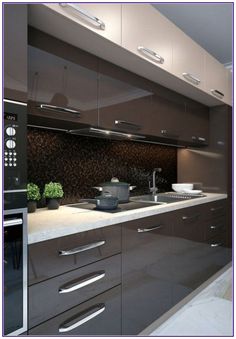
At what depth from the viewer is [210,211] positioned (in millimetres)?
2551

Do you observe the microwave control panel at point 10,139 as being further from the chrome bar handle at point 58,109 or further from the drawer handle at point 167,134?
the drawer handle at point 167,134

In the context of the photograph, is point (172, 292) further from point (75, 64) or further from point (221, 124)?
point (221, 124)

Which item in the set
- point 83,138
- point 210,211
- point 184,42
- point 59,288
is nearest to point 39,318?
point 59,288

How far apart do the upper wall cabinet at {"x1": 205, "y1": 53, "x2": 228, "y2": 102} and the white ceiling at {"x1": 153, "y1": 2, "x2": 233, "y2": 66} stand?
27cm

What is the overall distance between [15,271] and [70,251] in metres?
0.26

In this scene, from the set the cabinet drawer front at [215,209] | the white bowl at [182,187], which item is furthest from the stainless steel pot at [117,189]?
the white bowl at [182,187]

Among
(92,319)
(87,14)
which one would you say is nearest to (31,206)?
(92,319)

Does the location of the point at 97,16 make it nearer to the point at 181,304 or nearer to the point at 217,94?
the point at 217,94

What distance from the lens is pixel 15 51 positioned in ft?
3.23

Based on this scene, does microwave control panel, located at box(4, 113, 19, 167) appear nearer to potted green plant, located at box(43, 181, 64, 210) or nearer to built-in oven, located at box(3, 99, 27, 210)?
built-in oven, located at box(3, 99, 27, 210)

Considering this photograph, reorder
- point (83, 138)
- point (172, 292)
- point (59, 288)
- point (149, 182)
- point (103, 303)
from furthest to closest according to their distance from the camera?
1. point (149, 182)
2. point (83, 138)
3. point (172, 292)
4. point (103, 303)
5. point (59, 288)

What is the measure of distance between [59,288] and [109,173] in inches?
49.7

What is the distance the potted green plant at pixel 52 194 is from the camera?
1653 millimetres

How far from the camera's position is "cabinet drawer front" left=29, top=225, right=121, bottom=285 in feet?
3.43
